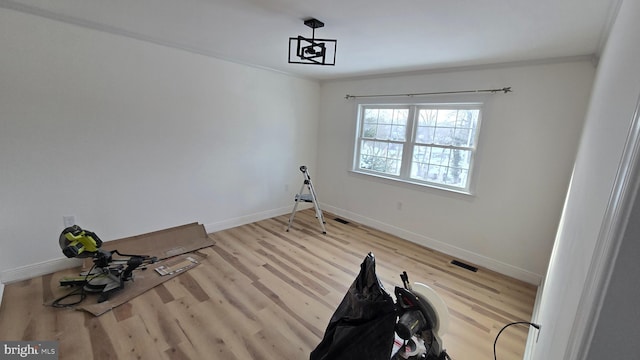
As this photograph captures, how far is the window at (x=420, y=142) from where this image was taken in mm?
3324

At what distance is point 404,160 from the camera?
3.87 metres

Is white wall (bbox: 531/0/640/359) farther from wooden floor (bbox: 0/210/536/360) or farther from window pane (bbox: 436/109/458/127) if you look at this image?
window pane (bbox: 436/109/458/127)

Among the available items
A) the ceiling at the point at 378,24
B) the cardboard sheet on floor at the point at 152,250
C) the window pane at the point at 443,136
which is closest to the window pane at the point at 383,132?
the window pane at the point at 443,136

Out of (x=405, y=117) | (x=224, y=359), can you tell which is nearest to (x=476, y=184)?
(x=405, y=117)

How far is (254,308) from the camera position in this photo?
2283mm

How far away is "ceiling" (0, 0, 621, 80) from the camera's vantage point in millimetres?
1763

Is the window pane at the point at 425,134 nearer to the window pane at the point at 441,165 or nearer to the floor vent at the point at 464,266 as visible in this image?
the window pane at the point at 441,165

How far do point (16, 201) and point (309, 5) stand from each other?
3081mm

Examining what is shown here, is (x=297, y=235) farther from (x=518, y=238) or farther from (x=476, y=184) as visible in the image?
(x=518, y=238)

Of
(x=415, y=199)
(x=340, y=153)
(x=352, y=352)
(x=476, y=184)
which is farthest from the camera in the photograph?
(x=340, y=153)

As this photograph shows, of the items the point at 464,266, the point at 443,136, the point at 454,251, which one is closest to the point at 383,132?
the point at 443,136

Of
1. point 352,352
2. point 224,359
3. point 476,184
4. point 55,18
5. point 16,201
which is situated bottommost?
point 224,359

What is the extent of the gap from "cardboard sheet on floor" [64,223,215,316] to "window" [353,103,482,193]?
2.70 metres

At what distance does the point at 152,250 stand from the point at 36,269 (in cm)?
94
